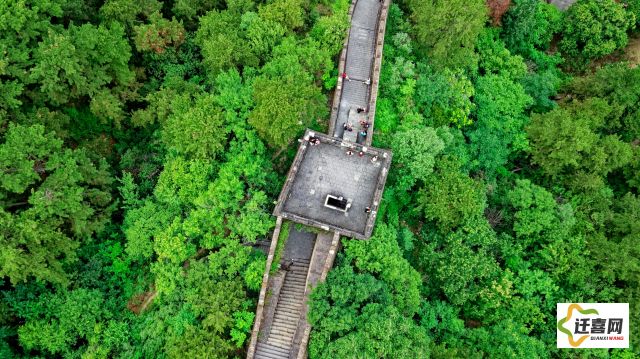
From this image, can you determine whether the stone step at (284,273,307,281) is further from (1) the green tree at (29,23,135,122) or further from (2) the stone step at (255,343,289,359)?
(1) the green tree at (29,23,135,122)

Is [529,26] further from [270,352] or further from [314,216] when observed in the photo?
[270,352]

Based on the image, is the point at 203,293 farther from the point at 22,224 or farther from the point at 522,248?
the point at 522,248

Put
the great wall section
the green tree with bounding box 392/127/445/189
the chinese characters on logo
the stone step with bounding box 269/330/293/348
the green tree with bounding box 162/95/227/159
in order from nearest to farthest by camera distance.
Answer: the stone step with bounding box 269/330/293/348
the great wall section
the green tree with bounding box 162/95/227/159
the green tree with bounding box 392/127/445/189
the chinese characters on logo

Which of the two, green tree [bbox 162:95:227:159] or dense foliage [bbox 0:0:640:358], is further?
green tree [bbox 162:95:227:159]

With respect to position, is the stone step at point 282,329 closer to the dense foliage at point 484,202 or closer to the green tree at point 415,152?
the dense foliage at point 484,202

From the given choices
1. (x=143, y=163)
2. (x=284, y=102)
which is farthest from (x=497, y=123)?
(x=143, y=163)

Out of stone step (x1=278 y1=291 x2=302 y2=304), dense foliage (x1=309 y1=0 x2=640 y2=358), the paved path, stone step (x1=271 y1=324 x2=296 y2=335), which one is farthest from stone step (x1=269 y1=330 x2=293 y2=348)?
the paved path

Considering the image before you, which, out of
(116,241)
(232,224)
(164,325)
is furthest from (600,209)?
(116,241)
